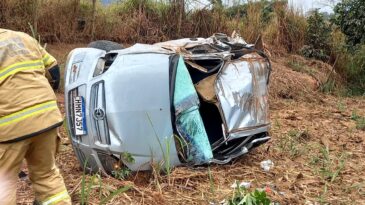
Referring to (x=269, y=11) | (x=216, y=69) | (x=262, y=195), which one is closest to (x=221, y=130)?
(x=216, y=69)

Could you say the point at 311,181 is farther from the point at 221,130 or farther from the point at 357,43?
the point at 357,43

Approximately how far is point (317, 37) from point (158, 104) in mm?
9286

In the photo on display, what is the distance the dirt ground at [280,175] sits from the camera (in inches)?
149

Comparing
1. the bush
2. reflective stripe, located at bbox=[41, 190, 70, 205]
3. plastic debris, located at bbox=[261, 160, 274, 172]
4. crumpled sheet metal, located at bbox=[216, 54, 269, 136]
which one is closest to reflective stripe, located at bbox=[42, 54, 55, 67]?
reflective stripe, located at bbox=[41, 190, 70, 205]

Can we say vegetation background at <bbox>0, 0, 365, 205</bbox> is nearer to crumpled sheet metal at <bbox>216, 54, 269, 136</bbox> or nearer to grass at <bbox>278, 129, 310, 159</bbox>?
grass at <bbox>278, 129, 310, 159</bbox>

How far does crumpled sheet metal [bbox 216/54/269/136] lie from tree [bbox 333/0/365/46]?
7.01m

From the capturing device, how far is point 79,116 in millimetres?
3941

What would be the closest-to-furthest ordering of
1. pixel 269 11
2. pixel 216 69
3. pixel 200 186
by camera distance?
1. pixel 200 186
2. pixel 216 69
3. pixel 269 11

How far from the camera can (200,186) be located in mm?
4051

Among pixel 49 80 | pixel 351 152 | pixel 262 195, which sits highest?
pixel 49 80

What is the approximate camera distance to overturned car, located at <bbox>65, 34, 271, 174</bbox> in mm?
3928

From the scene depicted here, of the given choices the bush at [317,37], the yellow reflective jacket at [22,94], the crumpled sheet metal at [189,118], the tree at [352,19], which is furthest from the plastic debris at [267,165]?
the bush at [317,37]

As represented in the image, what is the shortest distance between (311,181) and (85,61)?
7.54ft

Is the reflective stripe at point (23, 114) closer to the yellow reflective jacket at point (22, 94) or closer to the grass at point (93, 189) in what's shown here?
the yellow reflective jacket at point (22, 94)
